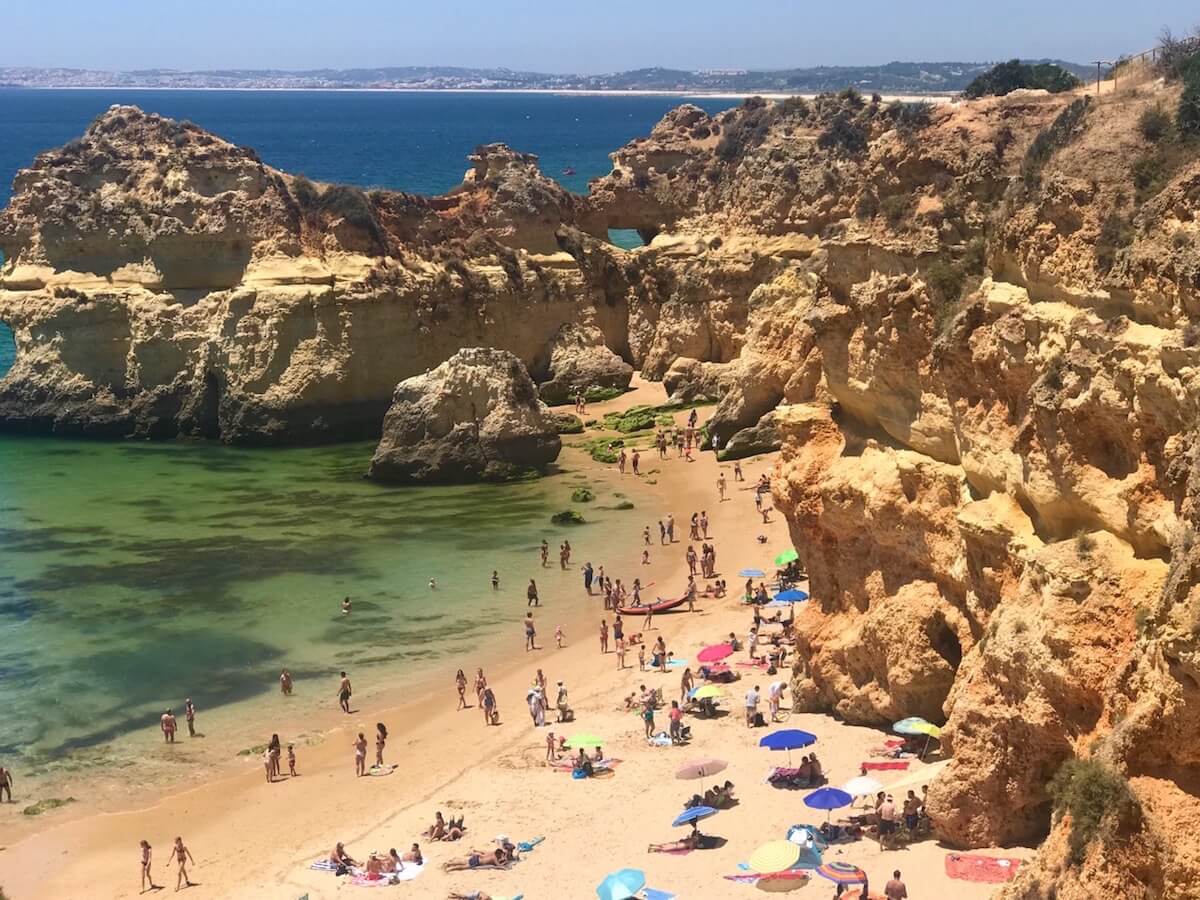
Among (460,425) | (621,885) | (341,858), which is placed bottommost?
(341,858)

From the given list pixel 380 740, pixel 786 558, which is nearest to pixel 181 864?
pixel 380 740

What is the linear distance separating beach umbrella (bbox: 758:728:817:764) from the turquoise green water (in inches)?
376

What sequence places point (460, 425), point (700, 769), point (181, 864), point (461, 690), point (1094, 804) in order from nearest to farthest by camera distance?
point (1094, 804)
point (700, 769)
point (181, 864)
point (461, 690)
point (460, 425)

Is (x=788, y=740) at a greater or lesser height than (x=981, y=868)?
lesser

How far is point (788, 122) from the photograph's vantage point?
167 ft

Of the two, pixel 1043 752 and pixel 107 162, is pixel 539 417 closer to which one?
pixel 107 162

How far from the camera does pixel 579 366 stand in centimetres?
4997

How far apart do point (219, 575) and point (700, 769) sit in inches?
652

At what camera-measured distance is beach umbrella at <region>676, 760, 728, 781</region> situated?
20.1m

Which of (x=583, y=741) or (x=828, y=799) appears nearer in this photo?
(x=828, y=799)

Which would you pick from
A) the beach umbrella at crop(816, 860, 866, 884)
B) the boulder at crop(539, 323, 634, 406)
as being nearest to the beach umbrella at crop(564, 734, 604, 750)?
the beach umbrella at crop(816, 860, 866, 884)

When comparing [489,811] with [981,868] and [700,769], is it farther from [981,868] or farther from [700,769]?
[981,868]

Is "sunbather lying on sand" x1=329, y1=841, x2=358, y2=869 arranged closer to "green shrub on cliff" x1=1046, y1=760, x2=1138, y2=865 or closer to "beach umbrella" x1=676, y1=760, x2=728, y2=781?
"beach umbrella" x1=676, y1=760, x2=728, y2=781

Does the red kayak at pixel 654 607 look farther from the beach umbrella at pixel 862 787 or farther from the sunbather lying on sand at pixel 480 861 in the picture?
the beach umbrella at pixel 862 787
